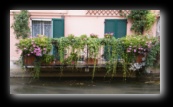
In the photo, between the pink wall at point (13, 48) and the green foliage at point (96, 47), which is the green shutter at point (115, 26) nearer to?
the green foliage at point (96, 47)

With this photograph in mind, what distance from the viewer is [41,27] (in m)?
10.7

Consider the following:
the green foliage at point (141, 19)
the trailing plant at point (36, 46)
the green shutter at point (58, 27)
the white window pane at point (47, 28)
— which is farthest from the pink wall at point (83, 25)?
the trailing plant at point (36, 46)

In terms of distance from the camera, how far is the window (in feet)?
35.0

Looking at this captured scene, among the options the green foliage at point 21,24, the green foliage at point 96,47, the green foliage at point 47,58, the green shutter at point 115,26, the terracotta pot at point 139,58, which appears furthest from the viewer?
the green shutter at point 115,26

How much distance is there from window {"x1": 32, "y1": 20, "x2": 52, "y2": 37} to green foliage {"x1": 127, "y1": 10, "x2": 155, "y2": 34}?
9.87ft

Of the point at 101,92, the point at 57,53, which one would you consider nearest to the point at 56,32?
the point at 57,53

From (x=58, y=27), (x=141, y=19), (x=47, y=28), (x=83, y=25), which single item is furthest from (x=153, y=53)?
(x=47, y=28)

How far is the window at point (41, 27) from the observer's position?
420 inches

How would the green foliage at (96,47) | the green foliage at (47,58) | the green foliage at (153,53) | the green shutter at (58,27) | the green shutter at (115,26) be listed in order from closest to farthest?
the green foliage at (96,47) → the green foliage at (47,58) → the green foliage at (153,53) → the green shutter at (58,27) → the green shutter at (115,26)

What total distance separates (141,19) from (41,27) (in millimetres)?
3716

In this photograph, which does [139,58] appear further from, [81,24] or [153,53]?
[81,24]

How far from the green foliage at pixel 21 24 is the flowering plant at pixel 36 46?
1276 millimetres

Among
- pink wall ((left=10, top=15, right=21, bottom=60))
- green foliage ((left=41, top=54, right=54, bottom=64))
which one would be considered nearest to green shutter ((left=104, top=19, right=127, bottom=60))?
green foliage ((left=41, top=54, right=54, bottom=64))

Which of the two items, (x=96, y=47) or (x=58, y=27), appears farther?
(x=58, y=27)
